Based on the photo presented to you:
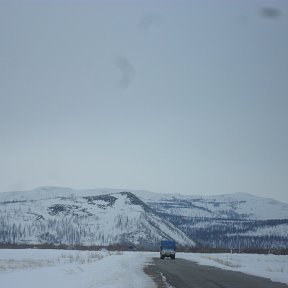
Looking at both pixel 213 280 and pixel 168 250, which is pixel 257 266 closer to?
pixel 213 280

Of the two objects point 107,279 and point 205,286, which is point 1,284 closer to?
point 107,279

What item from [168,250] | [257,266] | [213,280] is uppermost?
[213,280]

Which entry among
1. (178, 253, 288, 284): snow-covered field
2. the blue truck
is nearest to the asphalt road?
(178, 253, 288, 284): snow-covered field

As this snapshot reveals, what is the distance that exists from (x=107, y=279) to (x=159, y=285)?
250cm

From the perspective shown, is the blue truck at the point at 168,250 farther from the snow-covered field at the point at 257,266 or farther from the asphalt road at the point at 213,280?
the asphalt road at the point at 213,280

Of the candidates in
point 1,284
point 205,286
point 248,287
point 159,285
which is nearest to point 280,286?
point 248,287

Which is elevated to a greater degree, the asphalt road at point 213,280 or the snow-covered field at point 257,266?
the asphalt road at point 213,280

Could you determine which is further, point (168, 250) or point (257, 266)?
point (168, 250)

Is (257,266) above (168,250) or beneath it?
above

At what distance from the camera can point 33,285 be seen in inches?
731

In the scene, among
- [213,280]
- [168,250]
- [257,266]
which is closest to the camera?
[213,280]

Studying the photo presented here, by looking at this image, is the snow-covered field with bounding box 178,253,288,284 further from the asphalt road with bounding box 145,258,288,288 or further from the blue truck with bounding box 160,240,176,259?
the blue truck with bounding box 160,240,176,259

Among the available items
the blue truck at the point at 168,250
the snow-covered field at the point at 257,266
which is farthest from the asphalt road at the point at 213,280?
the blue truck at the point at 168,250

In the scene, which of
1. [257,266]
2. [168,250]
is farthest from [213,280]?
[168,250]
